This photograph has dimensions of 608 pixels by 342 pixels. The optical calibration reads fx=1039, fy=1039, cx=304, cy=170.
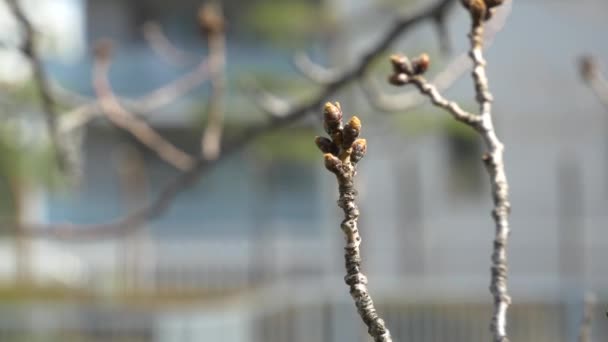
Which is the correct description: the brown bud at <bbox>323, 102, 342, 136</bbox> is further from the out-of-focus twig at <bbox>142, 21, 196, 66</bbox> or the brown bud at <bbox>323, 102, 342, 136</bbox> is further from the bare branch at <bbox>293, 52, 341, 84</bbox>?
the out-of-focus twig at <bbox>142, 21, 196, 66</bbox>

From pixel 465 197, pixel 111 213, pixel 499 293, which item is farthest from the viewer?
pixel 111 213

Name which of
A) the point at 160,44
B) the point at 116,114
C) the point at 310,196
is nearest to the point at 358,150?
the point at 116,114

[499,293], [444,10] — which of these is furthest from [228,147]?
[499,293]

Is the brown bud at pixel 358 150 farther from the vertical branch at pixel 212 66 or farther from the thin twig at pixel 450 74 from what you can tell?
the vertical branch at pixel 212 66

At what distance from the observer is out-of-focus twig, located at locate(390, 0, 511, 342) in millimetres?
740

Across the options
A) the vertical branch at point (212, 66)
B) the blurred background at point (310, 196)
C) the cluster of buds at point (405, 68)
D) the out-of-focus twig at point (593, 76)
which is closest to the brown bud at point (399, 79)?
the cluster of buds at point (405, 68)

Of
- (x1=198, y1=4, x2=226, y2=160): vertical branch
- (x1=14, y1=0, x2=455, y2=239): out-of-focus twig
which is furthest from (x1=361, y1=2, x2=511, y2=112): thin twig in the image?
(x1=198, y1=4, x2=226, y2=160): vertical branch

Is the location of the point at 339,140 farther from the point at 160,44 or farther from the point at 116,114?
the point at 160,44

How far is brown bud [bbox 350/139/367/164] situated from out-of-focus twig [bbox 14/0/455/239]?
91cm

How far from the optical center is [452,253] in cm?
1098

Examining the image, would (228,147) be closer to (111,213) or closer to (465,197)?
(465,197)

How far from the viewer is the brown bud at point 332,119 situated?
60cm

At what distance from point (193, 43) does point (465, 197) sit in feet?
12.3

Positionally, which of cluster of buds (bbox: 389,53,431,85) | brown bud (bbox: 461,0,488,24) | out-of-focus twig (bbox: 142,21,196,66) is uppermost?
out-of-focus twig (bbox: 142,21,196,66)
